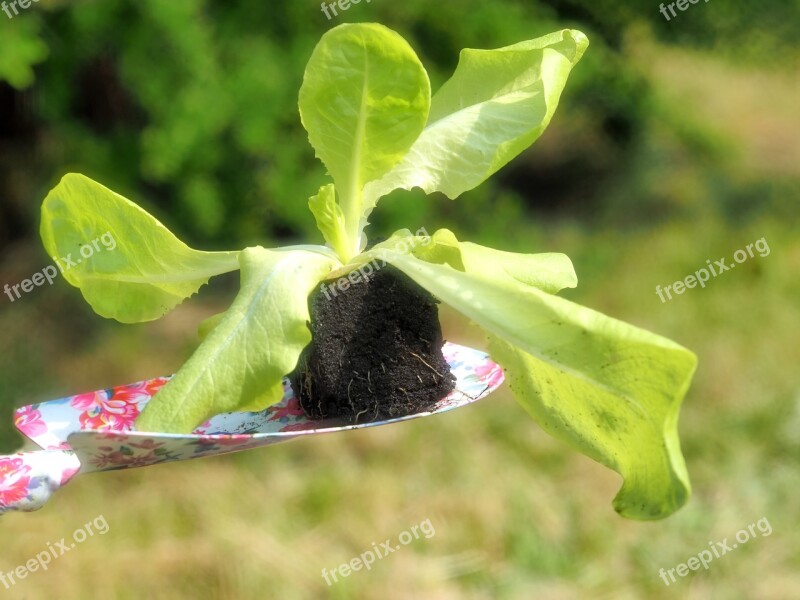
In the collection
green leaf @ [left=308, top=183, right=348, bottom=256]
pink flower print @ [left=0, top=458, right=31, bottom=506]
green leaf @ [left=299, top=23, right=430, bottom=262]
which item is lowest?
pink flower print @ [left=0, top=458, right=31, bottom=506]

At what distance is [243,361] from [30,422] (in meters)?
0.16

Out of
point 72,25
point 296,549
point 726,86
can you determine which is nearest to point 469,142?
point 296,549

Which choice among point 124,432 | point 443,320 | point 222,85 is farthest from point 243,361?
point 443,320

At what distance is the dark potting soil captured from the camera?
1.96ft

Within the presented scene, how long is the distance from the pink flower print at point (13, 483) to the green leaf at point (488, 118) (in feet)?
0.90

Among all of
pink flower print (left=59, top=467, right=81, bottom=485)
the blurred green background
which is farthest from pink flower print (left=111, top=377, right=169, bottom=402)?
the blurred green background

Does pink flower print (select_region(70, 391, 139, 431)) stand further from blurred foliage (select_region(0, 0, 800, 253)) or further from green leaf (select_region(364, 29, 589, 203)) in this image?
blurred foliage (select_region(0, 0, 800, 253))

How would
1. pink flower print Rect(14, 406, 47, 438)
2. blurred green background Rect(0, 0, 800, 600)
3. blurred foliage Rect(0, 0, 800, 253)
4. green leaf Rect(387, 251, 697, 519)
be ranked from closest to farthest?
green leaf Rect(387, 251, 697, 519) < pink flower print Rect(14, 406, 47, 438) < blurred green background Rect(0, 0, 800, 600) < blurred foliage Rect(0, 0, 800, 253)

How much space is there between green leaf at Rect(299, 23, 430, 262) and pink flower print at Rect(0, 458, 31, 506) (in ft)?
0.81

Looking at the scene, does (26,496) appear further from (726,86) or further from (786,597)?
(726,86)

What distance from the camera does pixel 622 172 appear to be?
254 cm

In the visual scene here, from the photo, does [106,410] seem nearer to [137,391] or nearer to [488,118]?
[137,391]

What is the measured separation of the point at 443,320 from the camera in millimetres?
1978

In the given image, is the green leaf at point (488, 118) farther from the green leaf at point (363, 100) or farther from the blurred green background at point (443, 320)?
the blurred green background at point (443, 320)
